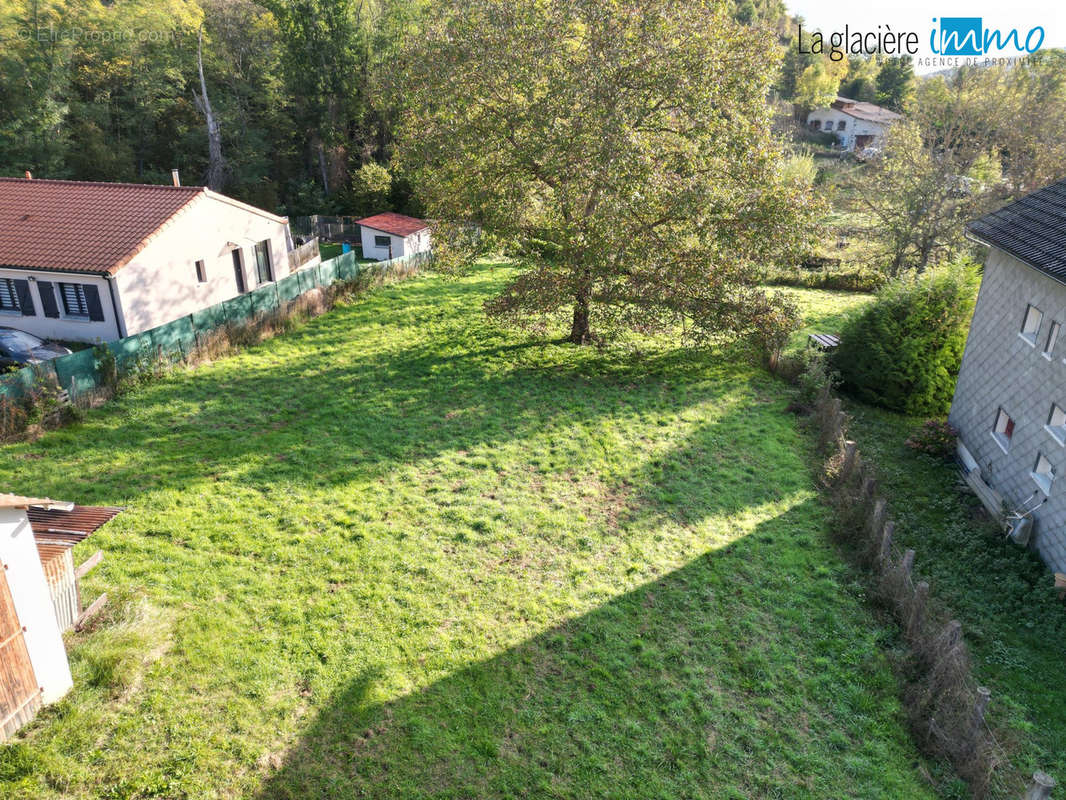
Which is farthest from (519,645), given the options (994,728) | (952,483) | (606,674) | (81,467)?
(952,483)

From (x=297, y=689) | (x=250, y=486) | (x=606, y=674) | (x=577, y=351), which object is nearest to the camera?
(x=297, y=689)

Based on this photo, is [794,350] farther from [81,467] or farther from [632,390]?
[81,467]

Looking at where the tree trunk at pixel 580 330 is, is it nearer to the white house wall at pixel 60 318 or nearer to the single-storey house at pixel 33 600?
the white house wall at pixel 60 318

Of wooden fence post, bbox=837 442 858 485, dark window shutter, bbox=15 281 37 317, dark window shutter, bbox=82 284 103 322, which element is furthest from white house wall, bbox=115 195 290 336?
wooden fence post, bbox=837 442 858 485

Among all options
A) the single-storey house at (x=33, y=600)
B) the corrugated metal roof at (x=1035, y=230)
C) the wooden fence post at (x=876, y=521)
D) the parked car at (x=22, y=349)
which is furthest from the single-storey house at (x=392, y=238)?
the single-storey house at (x=33, y=600)

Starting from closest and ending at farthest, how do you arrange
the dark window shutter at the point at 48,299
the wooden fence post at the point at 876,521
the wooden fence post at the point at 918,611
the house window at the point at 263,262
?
1. the wooden fence post at the point at 918,611
2. the wooden fence post at the point at 876,521
3. the dark window shutter at the point at 48,299
4. the house window at the point at 263,262

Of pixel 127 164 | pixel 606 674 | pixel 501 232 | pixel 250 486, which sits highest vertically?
pixel 127 164

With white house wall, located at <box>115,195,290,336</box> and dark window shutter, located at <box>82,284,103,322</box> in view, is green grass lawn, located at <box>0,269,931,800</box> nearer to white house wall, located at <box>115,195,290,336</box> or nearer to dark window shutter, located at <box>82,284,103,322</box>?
white house wall, located at <box>115,195,290,336</box>
